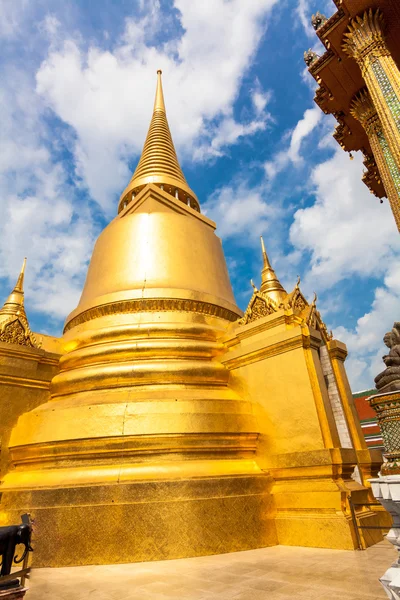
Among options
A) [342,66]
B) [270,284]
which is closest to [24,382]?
[270,284]

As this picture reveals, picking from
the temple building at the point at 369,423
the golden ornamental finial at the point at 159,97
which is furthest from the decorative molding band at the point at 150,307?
the golden ornamental finial at the point at 159,97

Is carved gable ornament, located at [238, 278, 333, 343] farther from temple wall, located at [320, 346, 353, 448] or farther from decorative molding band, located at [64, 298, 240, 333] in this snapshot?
decorative molding band, located at [64, 298, 240, 333]

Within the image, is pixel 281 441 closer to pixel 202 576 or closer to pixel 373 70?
pixel 202 576

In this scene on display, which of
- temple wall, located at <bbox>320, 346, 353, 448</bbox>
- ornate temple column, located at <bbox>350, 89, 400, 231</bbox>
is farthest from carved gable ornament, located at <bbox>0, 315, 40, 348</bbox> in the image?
ornate temple column, located at <bbox>350, 89, 400, 231</bbox>

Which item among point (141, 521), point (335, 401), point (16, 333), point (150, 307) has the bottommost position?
point (141, 521)

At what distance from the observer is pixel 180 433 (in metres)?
4.79

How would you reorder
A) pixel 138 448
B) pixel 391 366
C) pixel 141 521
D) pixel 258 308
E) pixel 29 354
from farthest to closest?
1. pixel 29 354
2. pixel 258 308
3. pixel 138 448
4. pixel 391 366
5. pixel 141 521

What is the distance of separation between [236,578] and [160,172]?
991 cm

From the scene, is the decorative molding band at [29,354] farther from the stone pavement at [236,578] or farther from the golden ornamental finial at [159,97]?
the golden ornamental finial at [159,97]

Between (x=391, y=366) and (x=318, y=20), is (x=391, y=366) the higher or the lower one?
the lower one

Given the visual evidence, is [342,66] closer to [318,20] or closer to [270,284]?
[318,20]

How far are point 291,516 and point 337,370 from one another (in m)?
2.54

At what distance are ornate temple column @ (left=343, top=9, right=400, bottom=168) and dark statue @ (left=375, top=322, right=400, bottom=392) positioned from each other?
8.24 feet

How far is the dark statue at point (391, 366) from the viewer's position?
4.31 m
